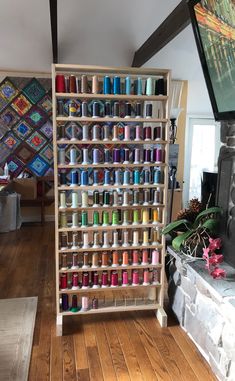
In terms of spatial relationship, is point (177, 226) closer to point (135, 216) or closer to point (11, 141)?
point (135, 216)

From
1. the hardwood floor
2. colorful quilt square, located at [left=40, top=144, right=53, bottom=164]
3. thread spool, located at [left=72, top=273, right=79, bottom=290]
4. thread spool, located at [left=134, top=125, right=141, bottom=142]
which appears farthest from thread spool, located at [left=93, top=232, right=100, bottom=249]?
colorful quilt square, located at [left=40, top=144, right=53, bottom=164]

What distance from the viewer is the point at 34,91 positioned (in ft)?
16.3

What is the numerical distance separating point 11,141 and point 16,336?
134 inches

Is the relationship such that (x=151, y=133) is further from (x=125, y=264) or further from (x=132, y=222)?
A: (x=125, y=264)

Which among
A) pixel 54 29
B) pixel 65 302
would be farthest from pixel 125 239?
pixel 54 29

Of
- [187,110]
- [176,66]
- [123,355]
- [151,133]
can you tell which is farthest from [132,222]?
[187,110]

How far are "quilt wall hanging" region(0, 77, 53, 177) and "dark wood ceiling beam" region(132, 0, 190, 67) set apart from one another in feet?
5.11

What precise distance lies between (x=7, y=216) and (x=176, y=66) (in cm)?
328

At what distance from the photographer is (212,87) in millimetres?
2230

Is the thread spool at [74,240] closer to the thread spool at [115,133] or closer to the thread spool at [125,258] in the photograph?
the thread spool at [125,258]

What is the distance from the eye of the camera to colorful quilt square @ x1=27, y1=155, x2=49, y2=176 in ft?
16.8

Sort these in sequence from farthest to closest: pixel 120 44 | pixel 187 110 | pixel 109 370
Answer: pixel 187 110, pixel 120 44, pixel 109 370

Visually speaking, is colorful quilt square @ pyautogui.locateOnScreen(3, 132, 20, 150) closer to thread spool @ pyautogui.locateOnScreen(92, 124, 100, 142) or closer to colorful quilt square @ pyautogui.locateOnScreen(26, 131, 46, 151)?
colorful quilt square @ pyautogui.locateOnScreen(26, 131, 46, 151)

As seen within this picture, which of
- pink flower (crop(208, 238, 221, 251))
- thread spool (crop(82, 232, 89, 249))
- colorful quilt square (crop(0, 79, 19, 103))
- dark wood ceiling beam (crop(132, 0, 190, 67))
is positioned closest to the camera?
pink flower (crop(208, 238, 221, 251))
